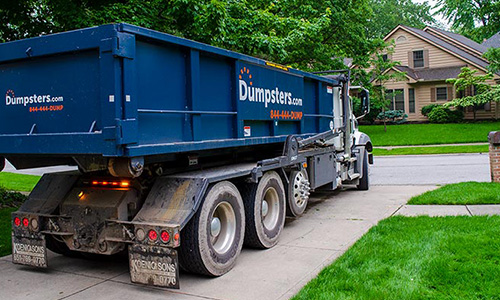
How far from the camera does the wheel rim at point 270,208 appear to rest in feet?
22.4

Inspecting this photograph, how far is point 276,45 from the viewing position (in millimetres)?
10133

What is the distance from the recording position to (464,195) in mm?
9414

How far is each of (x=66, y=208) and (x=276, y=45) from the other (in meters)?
6.00

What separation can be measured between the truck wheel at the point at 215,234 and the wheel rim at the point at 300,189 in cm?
195

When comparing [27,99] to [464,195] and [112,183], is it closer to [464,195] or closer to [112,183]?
[112,183]

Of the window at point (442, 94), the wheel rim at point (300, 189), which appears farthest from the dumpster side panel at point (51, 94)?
the window at point (442, 94)

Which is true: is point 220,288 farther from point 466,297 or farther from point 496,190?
point 496,190

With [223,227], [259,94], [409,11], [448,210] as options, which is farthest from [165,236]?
[409,11]

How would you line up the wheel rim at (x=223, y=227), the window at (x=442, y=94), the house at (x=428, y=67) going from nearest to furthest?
the wheel rim at (x=223, y=227), the house at (x=428, y=67), the window at (x=442, y=94)

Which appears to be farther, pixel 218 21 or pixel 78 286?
pixel 218 21

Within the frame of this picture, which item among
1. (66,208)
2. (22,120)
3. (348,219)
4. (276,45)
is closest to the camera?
(22,120)

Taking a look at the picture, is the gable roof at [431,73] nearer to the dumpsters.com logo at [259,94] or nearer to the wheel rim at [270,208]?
the dumpsters.com logo at [259,94]

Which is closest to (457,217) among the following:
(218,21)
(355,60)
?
(218,21)

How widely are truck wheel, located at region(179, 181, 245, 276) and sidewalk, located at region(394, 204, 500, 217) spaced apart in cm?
370
